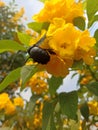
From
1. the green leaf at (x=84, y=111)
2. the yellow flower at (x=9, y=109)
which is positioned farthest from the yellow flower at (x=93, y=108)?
the yellow flower at (x=9, y=109)

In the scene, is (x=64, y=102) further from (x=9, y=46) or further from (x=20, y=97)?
(x=20, y=97)

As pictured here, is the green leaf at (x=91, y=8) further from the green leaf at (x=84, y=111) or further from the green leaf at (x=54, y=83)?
the green leaf at (x=84, y=111)

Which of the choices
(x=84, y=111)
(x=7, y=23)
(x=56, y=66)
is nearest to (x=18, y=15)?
(x=7, y=23)

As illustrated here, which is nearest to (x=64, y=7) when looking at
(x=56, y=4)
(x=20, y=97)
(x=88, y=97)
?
(x=56, y=4)

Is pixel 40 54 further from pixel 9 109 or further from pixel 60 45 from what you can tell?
pixel 9 109

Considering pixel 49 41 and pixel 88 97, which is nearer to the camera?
pixel 49 41

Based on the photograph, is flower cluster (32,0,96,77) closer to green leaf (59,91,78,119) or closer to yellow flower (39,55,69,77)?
yellow flower (39,55,69,77)
